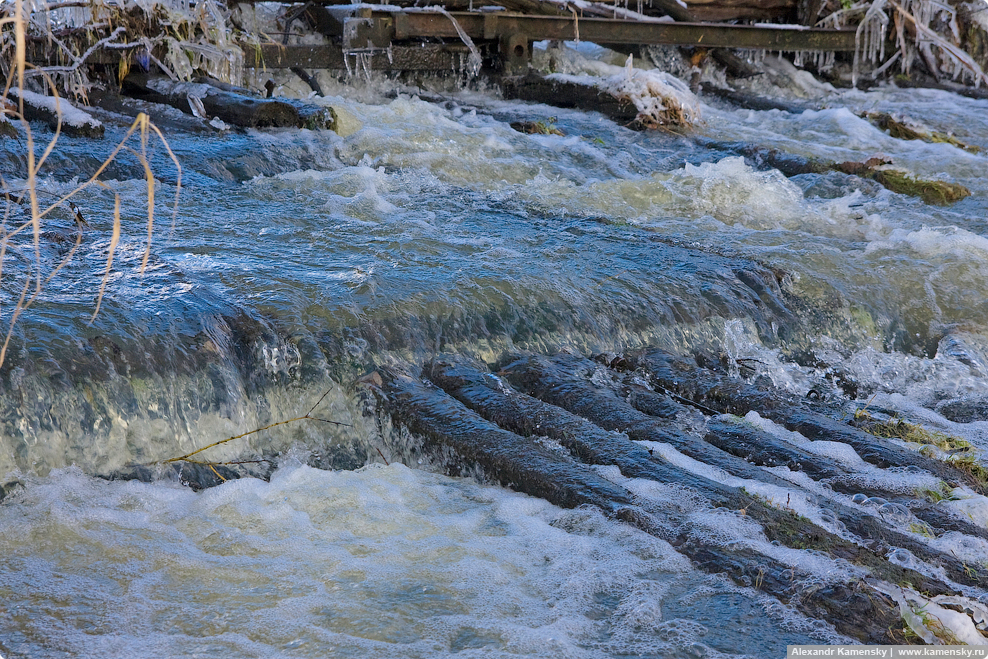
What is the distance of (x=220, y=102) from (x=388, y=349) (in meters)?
4.73

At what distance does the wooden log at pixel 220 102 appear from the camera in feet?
26.1

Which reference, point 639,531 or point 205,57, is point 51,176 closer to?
point 205,57

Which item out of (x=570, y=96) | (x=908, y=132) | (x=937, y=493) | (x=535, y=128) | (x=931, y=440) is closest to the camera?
(x=937, y=493)

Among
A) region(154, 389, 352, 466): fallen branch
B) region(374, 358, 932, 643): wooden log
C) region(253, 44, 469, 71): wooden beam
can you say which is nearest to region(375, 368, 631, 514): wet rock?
region(374, 358, 932, 643): wooden log

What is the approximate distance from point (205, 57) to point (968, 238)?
7.00 meters

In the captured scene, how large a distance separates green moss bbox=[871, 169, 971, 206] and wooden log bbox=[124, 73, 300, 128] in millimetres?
5373

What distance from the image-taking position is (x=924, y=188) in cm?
764

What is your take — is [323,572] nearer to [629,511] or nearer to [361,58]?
[629,511]

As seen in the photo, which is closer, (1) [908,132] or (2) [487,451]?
(2) [487,451]

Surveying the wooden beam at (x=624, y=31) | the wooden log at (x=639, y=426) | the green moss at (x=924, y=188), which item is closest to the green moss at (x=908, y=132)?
the green moss at (x=924, y=188)

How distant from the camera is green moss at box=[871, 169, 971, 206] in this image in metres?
7.55

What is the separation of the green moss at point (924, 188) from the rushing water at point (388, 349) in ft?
0.79

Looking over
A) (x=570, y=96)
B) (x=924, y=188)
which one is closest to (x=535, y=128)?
(x=570, y=96)

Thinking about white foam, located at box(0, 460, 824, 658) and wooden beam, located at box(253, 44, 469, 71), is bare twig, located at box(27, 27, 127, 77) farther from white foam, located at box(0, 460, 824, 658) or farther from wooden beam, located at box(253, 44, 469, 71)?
white foam, located at box(0, 460, 824, 658)
